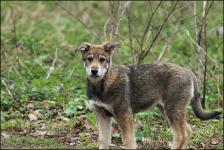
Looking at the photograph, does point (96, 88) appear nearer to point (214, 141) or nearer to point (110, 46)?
point (110, 46)

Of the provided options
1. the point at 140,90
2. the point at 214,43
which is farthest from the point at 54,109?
the point at 214,43

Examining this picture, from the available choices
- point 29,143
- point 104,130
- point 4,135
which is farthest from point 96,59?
point 4,135

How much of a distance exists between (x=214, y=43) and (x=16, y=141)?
9.92m

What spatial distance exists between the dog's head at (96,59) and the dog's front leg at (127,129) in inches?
28.2

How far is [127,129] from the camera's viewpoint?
32.2 ft

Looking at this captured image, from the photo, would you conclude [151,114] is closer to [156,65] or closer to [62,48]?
[156,65]

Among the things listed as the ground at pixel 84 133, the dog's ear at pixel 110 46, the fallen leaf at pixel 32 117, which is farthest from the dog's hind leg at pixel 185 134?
the fallen leaf at pixel 32 117

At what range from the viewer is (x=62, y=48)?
17.1m

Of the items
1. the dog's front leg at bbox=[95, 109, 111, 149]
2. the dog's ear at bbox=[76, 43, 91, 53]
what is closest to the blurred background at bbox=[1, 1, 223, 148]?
the dog's front leg at bbox=[95, 109, 111, 149]

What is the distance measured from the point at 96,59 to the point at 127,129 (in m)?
1.16

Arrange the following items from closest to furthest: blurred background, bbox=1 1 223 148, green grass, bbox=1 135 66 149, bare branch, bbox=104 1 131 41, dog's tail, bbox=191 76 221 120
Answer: dog's tail, bbox=191 76 221 120 → green grass, bbox=1 135 66 149 → blurred background, bbox=1 1 223 148 → bare branch, bbox=104 1 131 41

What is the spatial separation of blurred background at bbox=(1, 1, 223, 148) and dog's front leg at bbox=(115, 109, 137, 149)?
0.81 m

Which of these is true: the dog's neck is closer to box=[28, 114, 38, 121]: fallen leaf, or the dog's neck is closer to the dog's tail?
the dog's tail

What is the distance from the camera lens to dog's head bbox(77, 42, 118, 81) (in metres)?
9.78
